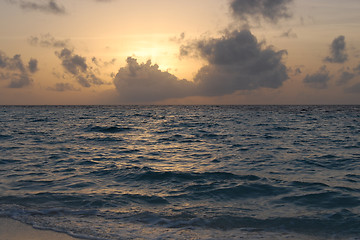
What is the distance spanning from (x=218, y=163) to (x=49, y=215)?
10.2m

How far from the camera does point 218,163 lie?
17000 millimetres

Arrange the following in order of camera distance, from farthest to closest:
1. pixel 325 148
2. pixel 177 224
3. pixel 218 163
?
pixel 325 148
pixel 218 163
pixel 177 224

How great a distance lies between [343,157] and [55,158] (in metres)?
17.9

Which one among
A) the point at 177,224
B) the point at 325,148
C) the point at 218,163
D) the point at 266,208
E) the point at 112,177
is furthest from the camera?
the point at 325,148

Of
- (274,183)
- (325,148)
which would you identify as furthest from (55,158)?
(325,148)

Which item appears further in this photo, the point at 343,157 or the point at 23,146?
the point at 23,146

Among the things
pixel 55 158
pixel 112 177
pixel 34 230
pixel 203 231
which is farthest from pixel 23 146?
pixel 203 231

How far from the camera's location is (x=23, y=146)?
23281mm

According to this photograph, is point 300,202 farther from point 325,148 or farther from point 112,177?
point 325,148

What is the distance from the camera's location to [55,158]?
1830 centimetres

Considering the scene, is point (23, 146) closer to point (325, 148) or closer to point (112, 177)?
point (112, 177)

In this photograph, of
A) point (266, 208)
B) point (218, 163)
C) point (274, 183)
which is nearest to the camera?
point (266, 208)

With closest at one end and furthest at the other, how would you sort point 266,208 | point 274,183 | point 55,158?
point 266,208 → point 274,183 → point 55,158

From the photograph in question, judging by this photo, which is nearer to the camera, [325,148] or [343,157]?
[343,157]
